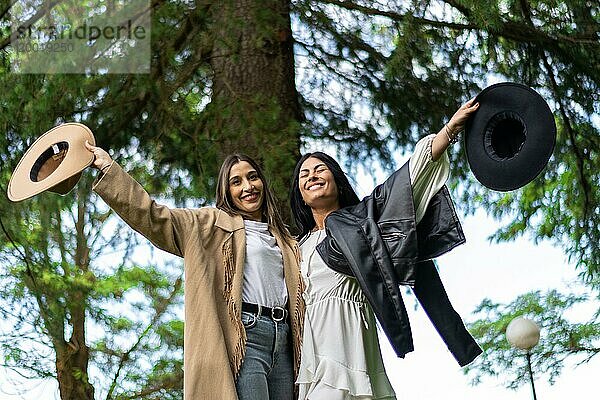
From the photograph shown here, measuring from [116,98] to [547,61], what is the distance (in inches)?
102

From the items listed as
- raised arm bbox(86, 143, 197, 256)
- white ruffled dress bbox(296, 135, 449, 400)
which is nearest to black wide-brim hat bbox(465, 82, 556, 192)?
white ruffled dress bbox(296, 135, 449, 400)

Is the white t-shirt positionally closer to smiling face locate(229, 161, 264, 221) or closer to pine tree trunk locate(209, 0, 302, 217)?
smiling face locate(229, 161, 264, 221)

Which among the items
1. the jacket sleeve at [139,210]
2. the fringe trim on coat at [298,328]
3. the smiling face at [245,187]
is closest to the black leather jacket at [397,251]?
the fringe trim on coat at [298,328]

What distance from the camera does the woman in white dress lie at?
305 centimetres

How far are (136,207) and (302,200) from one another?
699mm

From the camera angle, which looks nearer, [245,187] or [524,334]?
[245,187]

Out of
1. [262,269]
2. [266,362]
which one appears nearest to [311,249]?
[262,269]

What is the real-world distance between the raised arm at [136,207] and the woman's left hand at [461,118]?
3.07ft

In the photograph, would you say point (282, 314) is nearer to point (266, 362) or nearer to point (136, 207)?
point (266, 362)

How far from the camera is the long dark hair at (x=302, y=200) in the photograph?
133 inches

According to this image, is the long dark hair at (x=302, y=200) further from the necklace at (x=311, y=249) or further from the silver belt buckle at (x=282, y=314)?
the silver belt buckle at (x=282, y=314)

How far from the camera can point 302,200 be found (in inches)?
136

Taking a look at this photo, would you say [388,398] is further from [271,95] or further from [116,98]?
[116,98]

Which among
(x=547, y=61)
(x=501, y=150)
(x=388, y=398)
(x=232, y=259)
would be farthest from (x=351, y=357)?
(x=547, y=61)
